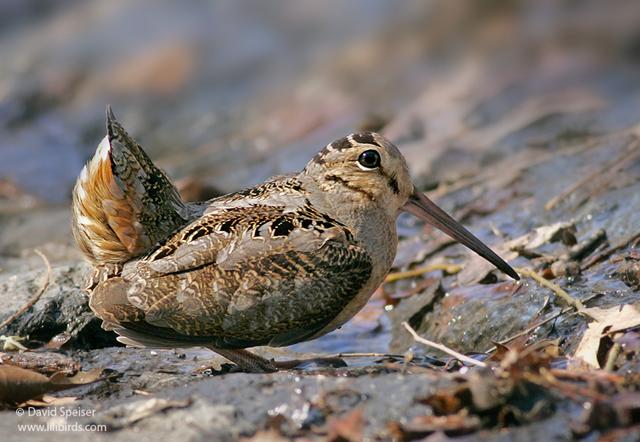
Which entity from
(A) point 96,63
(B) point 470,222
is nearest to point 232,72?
(A) point 96,63

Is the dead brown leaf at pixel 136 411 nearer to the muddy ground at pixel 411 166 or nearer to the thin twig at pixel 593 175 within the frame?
the muddy ground at pixel 411 166

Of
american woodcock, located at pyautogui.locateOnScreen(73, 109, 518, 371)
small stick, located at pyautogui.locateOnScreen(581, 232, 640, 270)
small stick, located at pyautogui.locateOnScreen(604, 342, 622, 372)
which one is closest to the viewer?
small stick, located at pyautogui.locateOnScreen(604, 342, 622, 372)

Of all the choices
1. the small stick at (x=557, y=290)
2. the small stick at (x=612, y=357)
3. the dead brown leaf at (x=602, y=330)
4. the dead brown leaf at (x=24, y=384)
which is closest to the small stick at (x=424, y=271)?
the small stick at (x=557, y=290)

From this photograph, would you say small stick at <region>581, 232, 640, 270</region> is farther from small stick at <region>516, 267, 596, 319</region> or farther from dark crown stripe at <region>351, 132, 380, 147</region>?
dark crown stripe at <region>351, 132, 380, 147</region>

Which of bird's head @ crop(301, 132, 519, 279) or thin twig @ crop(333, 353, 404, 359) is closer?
thin twig @ crop(333, 353, 404, 359)

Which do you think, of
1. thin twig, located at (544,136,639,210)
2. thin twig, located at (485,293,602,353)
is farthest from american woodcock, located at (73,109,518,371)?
thin twig, located at (544,136,639,210)

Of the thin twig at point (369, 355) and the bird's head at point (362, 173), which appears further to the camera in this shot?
the bird's head at point (362, 173)
